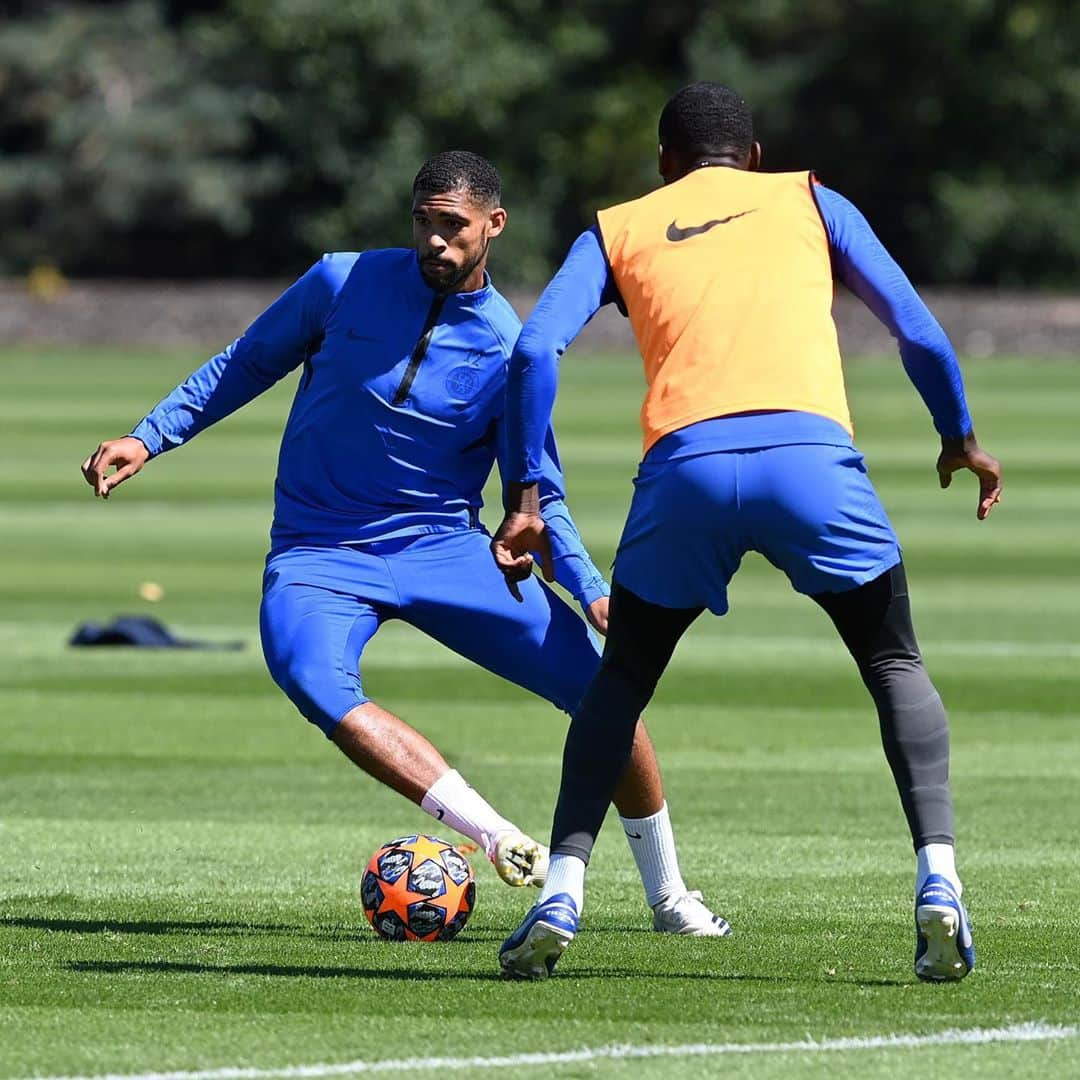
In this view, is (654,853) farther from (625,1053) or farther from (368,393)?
(625,1053)

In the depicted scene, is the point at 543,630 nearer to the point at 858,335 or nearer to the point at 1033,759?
the point at 1033,759

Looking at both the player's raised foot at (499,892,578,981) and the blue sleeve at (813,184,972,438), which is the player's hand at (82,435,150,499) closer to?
the player's raised foot at (499,892,578,981)

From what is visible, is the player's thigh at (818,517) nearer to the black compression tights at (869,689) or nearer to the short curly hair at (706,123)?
the black compression tights at (869,689)

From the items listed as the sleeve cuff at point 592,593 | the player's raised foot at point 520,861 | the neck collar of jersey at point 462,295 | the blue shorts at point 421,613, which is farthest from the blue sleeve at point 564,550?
the player's raised foot at point 520,861

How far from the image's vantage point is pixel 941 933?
239 inches

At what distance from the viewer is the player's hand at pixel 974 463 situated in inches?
253

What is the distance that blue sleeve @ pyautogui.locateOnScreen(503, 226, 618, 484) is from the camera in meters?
6.20

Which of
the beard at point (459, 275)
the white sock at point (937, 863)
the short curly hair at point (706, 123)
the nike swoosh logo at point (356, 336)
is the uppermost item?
the short curly hair at point (706, 123)

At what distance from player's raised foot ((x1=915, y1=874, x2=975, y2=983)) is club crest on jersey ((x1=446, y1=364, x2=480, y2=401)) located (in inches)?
88.5

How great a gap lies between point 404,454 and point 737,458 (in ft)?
5.84

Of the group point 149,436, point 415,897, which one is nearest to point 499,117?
point 149,436

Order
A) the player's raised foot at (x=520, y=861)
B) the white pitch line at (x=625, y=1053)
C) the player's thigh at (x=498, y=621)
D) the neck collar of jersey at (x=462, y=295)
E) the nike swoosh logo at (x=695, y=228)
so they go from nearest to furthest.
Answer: the white pitch line at (x=625, y=1053), the nike swoosh logo at (x=695, y=228), the player's raised foot at (x=520, y=861), the player's thigh at (x=498, y=621), the neck collar of jersey at (x=462, y=295)

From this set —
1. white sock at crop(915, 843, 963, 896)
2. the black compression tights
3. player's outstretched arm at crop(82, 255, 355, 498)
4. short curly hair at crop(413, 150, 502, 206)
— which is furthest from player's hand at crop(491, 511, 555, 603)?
player's outstretched arm at crop(82, 255, 355, 498)

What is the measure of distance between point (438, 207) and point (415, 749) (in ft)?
4.91
